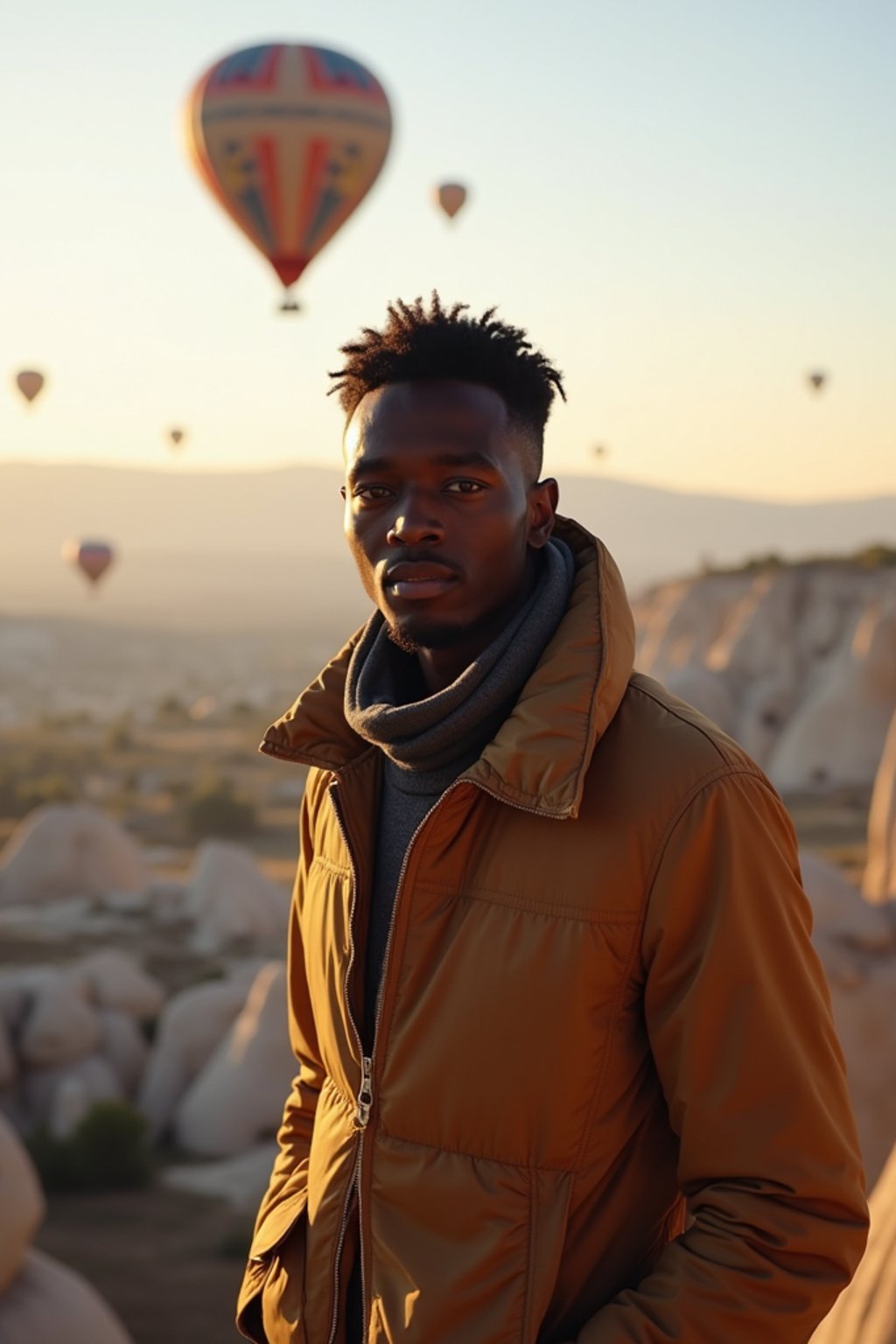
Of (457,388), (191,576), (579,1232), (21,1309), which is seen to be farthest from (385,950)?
(191,576)

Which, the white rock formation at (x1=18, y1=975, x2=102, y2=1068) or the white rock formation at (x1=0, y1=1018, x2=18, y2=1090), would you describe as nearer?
the white rock formation at (x1=0, y1=1018, x2=18, y2=1090)

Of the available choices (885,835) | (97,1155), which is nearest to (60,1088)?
(97,1155)

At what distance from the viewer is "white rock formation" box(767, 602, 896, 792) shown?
26234mm

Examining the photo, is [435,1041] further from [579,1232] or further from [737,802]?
[737,802]

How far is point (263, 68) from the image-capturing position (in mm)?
18578

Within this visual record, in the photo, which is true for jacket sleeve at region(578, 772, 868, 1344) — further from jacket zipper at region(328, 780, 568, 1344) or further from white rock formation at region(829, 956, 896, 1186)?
white rock formation at region(829, 956, 896, 1186)

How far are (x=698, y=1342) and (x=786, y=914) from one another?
1.58 feet

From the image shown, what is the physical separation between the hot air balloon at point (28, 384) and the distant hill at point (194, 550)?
71.6 metres

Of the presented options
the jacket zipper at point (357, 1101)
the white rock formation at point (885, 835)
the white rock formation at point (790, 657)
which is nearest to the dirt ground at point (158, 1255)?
the white rock formation at point (885, 835)

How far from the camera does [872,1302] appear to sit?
312cm

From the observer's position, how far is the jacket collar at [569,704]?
1924 mm

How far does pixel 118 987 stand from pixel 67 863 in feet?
21.0

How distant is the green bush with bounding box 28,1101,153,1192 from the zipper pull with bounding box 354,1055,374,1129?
10.4 m

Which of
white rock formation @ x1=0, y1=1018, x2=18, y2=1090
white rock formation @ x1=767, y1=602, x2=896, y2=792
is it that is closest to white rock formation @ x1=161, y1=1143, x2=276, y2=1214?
white rock formation @ x1=0, y1=1018, x2=18, y2=1090
